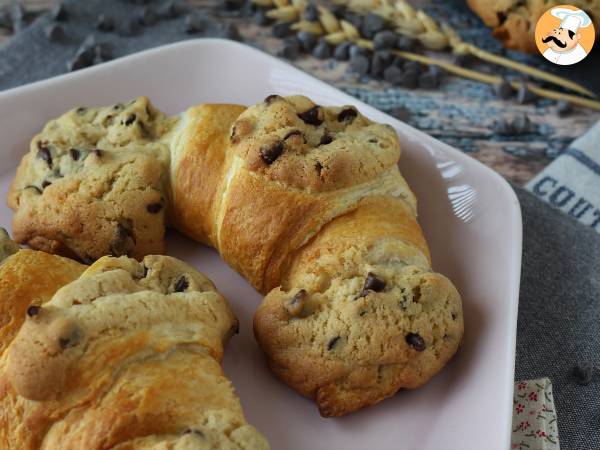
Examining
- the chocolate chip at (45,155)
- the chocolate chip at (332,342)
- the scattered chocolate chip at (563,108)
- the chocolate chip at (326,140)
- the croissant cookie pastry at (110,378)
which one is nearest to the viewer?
the croissant cookie pastry at (110,378)

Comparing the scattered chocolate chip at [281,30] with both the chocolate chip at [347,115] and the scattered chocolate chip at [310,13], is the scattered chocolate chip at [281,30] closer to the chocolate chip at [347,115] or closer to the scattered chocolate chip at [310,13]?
the scattered chocolate chip at [310,13]

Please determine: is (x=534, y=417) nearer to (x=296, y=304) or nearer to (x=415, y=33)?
(x=296, y=304)

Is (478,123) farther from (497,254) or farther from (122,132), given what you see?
(122,132)

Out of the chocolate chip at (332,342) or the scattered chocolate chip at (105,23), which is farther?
the scattered chocolate chip at (105,23)

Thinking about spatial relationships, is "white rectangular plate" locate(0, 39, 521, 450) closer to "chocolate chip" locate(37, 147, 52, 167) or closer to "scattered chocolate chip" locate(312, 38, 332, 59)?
"chocolate chip" locate(37, 147, 52, 167)

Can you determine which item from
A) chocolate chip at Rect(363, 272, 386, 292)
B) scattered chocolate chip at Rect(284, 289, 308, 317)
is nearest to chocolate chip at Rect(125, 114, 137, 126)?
scattered chocolate chip at Rect(284, 289, 308, 317)

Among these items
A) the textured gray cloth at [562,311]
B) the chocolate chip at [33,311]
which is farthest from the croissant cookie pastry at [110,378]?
the textured gray cloth at [562,311]

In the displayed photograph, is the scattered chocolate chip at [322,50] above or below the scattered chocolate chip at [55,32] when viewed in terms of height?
above
